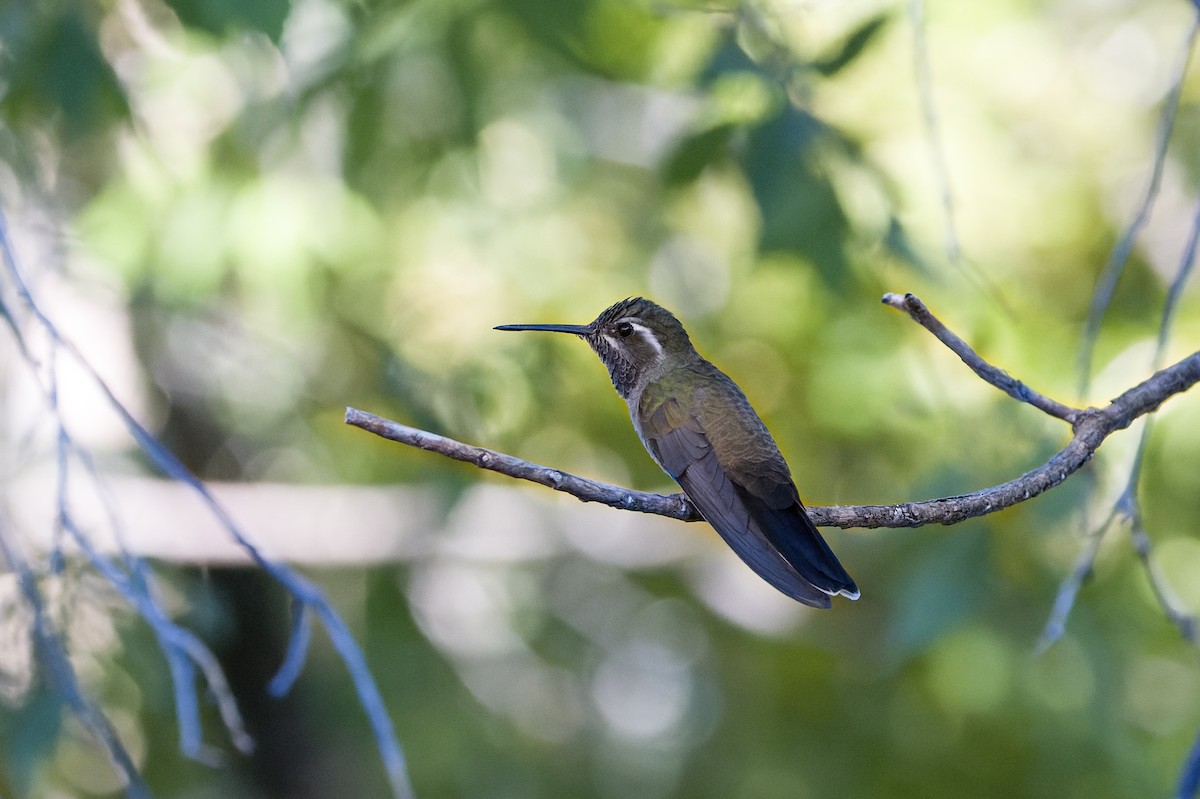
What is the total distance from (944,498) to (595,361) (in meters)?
3.92

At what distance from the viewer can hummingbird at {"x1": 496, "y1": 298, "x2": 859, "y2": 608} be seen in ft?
7.80

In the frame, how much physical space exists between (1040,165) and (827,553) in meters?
4.81

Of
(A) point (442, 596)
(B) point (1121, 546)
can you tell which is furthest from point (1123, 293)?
(A) point (442, 596)

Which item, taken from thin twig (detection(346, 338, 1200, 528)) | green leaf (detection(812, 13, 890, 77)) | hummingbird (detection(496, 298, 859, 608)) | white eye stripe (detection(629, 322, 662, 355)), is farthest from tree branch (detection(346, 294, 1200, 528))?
green leaf (detection(812, 13, 890, 77))

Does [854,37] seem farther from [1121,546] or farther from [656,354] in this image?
[1121,546]

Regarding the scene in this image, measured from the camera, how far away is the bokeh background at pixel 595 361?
418 cm

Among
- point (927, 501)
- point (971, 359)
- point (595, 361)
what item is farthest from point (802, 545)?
point (595, 361)

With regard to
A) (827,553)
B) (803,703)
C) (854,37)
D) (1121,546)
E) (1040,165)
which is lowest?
(827,553)

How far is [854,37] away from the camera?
12.2 feet

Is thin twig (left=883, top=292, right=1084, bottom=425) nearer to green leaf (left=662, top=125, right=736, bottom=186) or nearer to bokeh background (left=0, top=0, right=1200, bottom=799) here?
bokeh background (left=0, top=0, right=1200, bottom=799)

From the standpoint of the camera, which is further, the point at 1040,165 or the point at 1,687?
the point at 1040,165

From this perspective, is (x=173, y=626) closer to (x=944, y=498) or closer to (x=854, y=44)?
(x=944, y=498)

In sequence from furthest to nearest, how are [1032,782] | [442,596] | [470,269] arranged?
[442,596] < [470,269] < [1032,782]

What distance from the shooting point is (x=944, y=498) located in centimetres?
223
